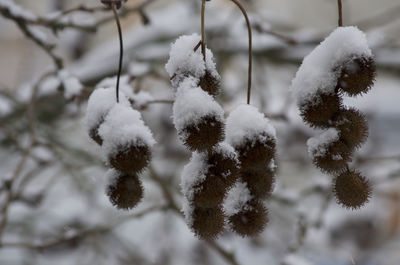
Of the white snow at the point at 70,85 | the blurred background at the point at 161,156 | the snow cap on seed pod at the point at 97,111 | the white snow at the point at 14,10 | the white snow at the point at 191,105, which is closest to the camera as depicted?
the white snow at the point at 191,105

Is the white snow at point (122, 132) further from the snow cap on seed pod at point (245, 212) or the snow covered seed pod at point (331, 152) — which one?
the snow covered seed pod at point (331, 152)

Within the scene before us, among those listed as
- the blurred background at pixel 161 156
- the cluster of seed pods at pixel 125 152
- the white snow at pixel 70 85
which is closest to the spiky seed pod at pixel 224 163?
the cluster of seed pods at pixel 125 152

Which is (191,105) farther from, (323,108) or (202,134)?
(323,108)

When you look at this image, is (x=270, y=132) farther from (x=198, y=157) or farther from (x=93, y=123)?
(x=93, y=123)

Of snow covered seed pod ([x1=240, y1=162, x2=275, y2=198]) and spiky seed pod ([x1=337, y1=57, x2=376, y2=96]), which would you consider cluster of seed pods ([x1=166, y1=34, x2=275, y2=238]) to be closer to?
snow covered seed pod ([x1=240, y1=162, x2=275, y2=198])

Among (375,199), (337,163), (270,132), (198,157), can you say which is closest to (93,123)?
(198,157)

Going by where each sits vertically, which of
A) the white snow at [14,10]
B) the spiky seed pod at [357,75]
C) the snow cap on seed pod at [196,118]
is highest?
the white snow at [14,10]
